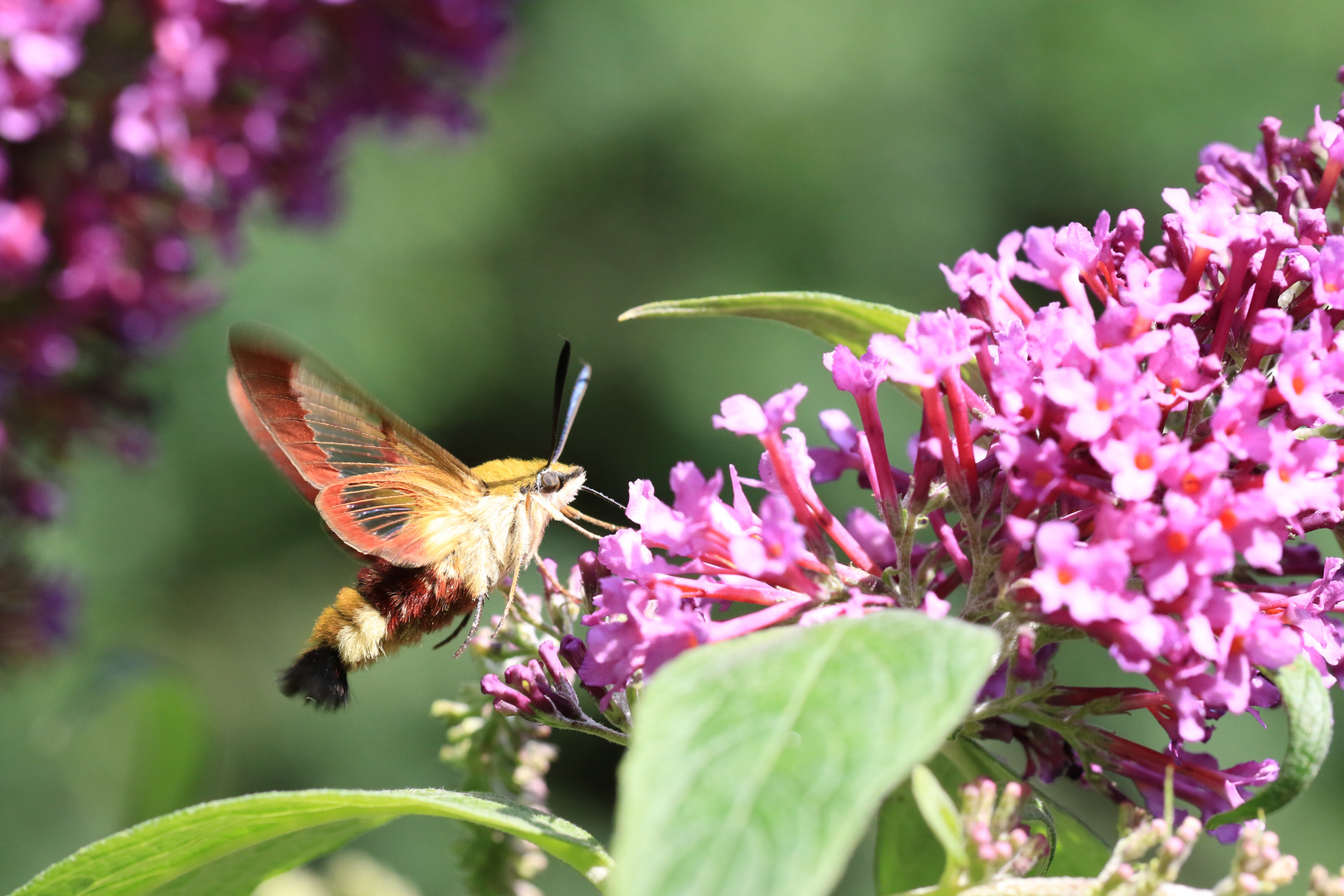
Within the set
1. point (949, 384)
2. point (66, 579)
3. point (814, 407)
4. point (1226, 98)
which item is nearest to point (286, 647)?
point (814, 407)

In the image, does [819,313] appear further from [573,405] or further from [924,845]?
[573,405]

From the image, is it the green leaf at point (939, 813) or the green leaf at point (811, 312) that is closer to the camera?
the green leaf at point (939, 813)

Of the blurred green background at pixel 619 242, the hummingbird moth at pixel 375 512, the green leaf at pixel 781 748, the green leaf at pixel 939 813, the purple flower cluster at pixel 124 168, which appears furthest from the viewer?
the blurred green background at pixel 619 242

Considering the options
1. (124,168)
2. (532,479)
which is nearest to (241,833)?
(532,479)

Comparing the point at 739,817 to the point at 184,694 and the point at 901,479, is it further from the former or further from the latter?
the point at 184,694

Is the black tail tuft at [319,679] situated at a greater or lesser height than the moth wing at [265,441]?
lesser

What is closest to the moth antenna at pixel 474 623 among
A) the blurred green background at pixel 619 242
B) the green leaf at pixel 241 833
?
the green leaf at pixel 241 833

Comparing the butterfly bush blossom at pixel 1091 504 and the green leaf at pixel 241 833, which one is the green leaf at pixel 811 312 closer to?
the butterfly bush blossom at pixel 1091 504

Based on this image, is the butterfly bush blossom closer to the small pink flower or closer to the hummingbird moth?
the small pink flower

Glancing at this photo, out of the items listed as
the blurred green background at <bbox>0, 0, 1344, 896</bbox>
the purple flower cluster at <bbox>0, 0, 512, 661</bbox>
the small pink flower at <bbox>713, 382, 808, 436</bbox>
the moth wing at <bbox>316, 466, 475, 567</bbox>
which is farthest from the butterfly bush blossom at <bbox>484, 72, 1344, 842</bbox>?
the blurred green background at <bbox>0, 0, 1344, 896</bbox>
